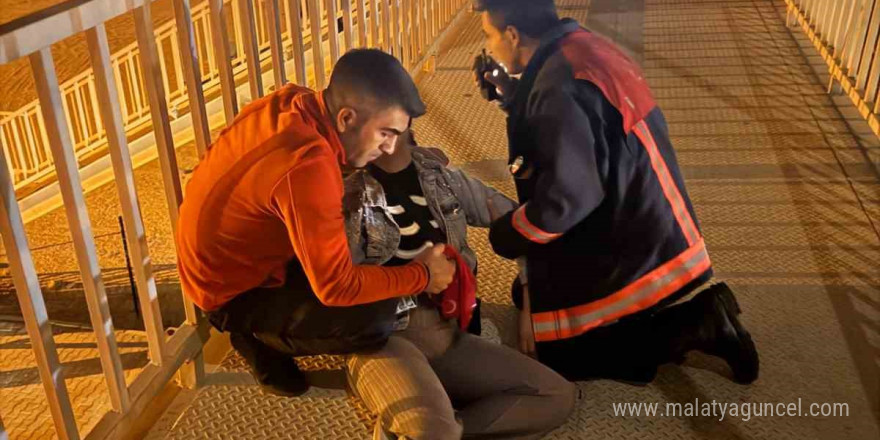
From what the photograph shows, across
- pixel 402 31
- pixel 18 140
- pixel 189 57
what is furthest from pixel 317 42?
pixel 18 140

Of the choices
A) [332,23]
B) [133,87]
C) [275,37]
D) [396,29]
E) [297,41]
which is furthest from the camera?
[133,87]

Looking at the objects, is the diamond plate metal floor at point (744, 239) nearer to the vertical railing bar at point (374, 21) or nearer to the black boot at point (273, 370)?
the black boot at point (273, 370)

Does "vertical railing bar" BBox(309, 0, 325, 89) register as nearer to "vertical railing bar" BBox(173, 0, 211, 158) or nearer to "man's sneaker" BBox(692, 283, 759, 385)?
"vertical railing bar" BBox(173, 0, 211, 158)

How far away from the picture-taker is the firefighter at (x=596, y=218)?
144 cm

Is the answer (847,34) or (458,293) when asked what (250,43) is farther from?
(847,34)

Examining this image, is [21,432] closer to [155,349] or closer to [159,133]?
[155,349]

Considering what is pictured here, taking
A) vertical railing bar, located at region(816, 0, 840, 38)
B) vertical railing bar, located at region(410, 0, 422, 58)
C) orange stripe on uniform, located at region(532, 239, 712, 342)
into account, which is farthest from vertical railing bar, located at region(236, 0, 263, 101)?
vertical railing bar, located at region(816, 0, 840, 38)

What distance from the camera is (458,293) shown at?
5.05 feet

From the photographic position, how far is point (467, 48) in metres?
3.72

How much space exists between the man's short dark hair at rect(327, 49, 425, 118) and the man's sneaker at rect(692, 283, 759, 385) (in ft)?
2.35

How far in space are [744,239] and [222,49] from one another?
1.42 metres

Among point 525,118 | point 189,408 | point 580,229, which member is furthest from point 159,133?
point 580,229

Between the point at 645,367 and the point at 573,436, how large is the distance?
0.22 meters

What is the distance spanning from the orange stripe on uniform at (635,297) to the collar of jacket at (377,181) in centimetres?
37
